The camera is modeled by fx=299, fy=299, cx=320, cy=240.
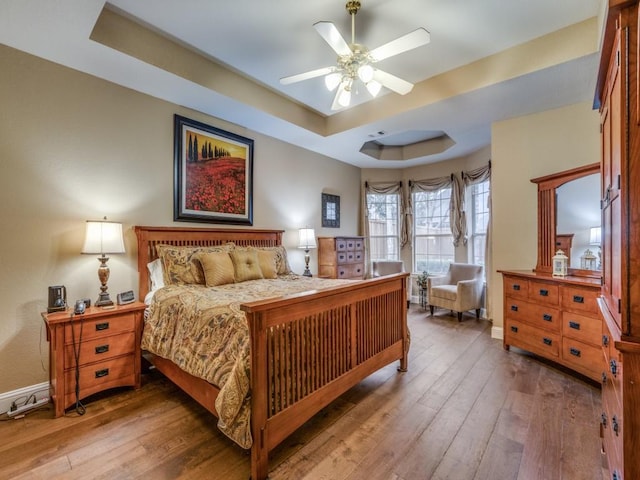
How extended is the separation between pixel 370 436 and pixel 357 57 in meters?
2.60

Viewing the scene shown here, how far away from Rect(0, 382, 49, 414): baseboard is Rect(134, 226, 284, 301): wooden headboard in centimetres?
93

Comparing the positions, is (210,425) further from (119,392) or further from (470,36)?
(470,36)

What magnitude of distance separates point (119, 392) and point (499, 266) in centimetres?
418

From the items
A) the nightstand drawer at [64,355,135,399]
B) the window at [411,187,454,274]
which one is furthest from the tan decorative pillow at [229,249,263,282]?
the window at [411,187,454,274]

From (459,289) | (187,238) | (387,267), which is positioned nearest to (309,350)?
(187,238)

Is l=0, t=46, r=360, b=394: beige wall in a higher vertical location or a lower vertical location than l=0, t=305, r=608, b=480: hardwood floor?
higher

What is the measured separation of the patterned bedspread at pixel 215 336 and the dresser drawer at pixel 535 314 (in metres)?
2.12

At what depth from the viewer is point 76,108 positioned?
8.47 ft

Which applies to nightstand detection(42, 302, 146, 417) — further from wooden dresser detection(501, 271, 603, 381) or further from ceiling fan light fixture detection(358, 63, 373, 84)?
wooden dresser detection(501, 271, 603, 381)

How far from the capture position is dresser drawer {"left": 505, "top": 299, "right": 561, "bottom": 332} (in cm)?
281

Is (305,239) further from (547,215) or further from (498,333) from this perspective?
(547,215)

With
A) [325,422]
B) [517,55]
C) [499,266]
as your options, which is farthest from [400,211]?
[325,422]

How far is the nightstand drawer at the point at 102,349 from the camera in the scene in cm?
219

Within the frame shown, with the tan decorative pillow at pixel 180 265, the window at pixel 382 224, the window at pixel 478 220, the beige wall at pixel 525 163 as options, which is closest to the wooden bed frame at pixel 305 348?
the tan decorative pillow at pixel 180 265
